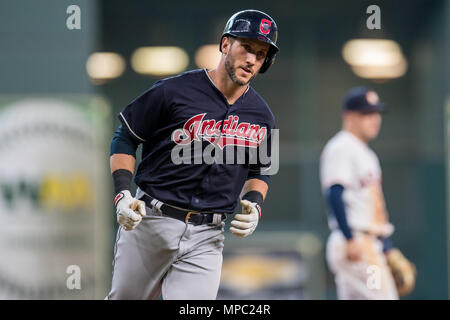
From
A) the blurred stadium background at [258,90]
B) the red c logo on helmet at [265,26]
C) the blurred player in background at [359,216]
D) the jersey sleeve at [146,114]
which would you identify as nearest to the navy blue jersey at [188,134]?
the jersey sleeve at [146,114]

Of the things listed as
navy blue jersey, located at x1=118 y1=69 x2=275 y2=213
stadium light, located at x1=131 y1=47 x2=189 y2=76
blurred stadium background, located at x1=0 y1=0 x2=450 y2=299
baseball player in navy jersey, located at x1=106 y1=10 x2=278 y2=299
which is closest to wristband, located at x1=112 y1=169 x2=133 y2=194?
baseball player in navy jersey, located at x1=106 y1=10 x2=278 y2=299

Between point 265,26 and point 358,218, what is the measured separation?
265cm

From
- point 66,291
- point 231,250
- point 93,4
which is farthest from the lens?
point 231,250

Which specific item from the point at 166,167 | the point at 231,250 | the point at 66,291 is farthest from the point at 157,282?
the point at 231,250

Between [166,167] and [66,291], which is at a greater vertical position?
[166,167]

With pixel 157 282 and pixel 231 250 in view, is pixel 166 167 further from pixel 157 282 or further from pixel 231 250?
pixel 231 250

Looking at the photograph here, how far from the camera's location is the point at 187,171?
3668 millimetres

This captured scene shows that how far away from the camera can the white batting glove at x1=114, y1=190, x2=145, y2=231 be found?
3436 millimetres

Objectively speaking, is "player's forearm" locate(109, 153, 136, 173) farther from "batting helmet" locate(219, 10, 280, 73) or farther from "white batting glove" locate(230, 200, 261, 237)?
"batting helmet" locate(219, 10, 280, 73)

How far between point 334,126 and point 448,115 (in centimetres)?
164

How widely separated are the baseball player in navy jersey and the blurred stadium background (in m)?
4.91

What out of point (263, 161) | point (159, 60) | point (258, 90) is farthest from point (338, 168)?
point (159, 60)

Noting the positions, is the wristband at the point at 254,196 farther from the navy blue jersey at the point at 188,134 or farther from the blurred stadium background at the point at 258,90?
the blurred stadium background at the point at 258,90
